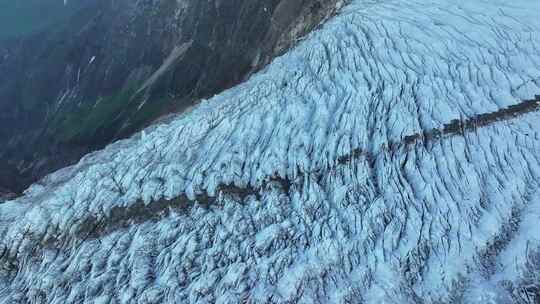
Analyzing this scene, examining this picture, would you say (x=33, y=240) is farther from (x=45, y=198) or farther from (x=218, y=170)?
(x=218, y=170)

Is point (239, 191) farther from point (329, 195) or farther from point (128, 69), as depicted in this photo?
point (128, 69)

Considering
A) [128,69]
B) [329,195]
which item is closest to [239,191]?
[329,195]

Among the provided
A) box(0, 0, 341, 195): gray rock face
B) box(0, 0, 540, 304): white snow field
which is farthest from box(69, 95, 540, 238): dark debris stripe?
box(0, 0, 341, 195): gray rock face

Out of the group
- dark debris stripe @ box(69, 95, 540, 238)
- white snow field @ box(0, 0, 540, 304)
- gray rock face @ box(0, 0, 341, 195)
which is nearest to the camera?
white snow field @ box(0, 0, 540, 304)

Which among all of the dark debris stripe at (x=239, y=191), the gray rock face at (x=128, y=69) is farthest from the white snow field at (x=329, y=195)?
the gray rock face at (x=128, y=69)

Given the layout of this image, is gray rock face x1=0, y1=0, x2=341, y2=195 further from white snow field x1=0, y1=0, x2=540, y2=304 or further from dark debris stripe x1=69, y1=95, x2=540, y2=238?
dark debris stripe x1=69, y1=95, x2=540, y2=238

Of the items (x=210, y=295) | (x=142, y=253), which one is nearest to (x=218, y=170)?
(x=142, y=253)
